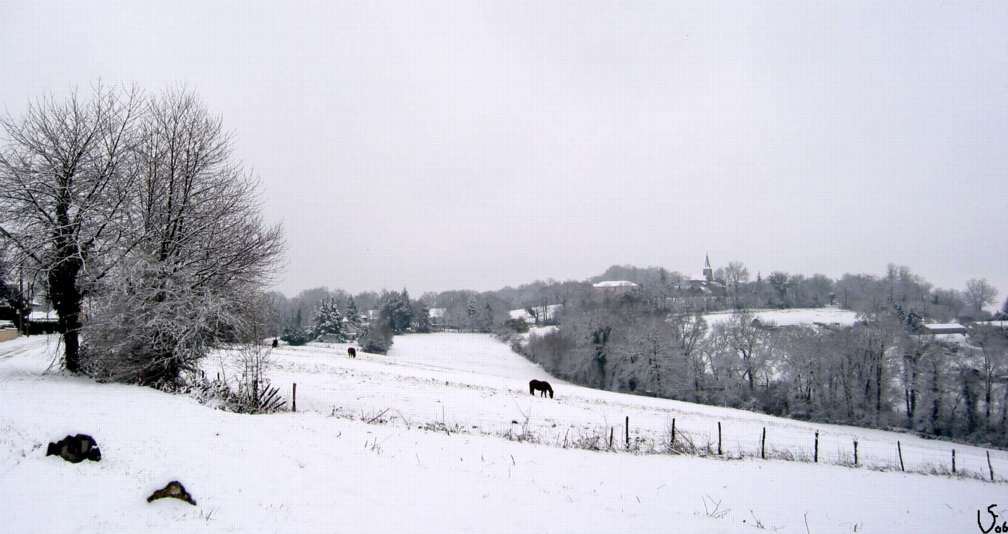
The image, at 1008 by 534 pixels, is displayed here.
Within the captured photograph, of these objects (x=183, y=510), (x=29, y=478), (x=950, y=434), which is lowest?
(x=950, y=434)

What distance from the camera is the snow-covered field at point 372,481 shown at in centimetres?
623

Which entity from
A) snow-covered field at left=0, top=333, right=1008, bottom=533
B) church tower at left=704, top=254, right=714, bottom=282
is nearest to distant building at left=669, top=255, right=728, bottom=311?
church tower at left=704, top=254, right=714, bottom=282

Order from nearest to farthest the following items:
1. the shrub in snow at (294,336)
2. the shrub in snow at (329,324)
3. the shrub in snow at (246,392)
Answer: the shrub in snow at (246,392), the shrub in snow at (294,336), the shrub in snow at (329,324)

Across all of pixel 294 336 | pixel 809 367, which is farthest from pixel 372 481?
pixel 294 336

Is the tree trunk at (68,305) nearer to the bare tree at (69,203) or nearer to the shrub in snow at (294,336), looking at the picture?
the bare tree at (69,203)

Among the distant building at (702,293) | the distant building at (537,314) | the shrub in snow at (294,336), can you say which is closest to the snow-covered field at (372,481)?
the shrub in snow at (294,336)

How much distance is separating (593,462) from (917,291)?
15227 cm

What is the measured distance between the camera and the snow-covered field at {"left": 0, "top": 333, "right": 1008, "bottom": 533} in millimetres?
6234

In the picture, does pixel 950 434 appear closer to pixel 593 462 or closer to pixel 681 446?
pixel 681 446

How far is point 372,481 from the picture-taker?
26.2 feet

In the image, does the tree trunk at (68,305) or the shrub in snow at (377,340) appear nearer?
the tree trunk at (68,305)

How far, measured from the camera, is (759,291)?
140m

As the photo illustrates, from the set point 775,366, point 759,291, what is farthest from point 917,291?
point 775,366

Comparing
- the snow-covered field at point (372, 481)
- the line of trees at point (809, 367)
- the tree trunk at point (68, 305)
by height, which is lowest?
the line of trees at point (809, 367)
